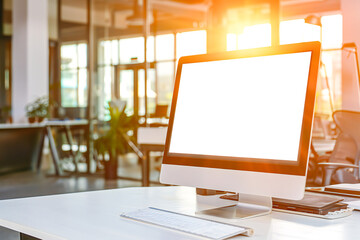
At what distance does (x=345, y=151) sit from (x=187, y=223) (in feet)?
10.1

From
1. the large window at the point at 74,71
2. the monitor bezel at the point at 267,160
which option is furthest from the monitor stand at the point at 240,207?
the large window at the point at 74,71

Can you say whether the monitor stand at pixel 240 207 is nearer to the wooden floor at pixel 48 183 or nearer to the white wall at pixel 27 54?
the wooden floor at pixel 48 183

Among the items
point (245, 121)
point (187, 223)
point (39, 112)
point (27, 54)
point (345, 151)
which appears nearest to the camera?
point (187, 223)

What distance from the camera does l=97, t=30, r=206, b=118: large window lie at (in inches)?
581

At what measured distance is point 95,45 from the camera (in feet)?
51.9

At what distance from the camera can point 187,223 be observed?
4.23 feet

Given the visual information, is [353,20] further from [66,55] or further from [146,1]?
[66,55]

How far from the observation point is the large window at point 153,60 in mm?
14750

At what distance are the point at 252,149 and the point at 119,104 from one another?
6519 mm

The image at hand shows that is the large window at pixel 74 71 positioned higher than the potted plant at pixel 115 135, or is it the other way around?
the large window at pixel 74 71

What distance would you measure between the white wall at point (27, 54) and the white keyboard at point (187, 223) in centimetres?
899

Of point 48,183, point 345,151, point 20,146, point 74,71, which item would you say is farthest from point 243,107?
point 74,71

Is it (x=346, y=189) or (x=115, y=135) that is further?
(x=115, y=135)

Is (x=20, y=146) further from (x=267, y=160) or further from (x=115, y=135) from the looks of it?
(x=267, y=160)
